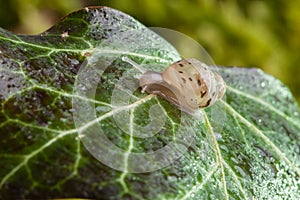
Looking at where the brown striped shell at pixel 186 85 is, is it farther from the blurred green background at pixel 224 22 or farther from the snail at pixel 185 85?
the blurred green background at pixel 224 22

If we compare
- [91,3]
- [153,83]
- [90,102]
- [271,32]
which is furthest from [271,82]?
[271,32]

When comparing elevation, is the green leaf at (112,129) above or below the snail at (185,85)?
below

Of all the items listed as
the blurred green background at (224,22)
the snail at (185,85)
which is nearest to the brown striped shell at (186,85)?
the snail at (185,85)

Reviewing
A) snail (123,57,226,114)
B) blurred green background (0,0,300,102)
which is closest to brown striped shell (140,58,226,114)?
snail (123,57,226,114)

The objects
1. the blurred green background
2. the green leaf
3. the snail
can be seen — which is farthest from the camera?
the blurred green background

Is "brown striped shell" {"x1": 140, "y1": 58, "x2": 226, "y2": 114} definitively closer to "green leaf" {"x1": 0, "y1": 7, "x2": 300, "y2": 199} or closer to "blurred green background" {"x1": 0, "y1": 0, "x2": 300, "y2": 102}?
"green leaf" {"x1": 0, "y1": 7, "x2": 300, "y2": 199}

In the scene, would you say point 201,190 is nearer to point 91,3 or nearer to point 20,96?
point 20,96
